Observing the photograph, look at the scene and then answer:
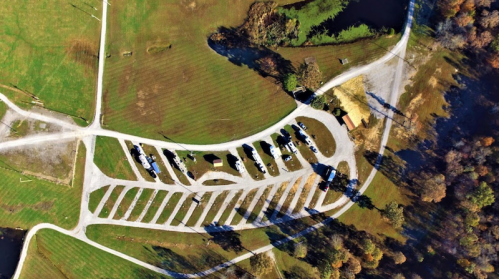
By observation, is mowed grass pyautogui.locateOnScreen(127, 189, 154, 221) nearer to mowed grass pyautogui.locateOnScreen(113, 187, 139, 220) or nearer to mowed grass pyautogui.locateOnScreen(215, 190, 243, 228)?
mowed grass pyautogui.locateOnScreen(113, 187, 139, 220)

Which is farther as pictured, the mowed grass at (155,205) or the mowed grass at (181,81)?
the mowed grass at (155,205)

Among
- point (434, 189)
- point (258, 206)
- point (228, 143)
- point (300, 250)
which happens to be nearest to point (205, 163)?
point (228, 143)

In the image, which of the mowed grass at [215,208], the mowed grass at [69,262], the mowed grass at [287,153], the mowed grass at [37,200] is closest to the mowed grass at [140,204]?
the mowed grass at [69,262]

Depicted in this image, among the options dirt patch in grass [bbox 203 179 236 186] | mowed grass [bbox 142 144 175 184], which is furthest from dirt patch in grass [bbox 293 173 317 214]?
mowed grass [bbox 142 144 175 184]

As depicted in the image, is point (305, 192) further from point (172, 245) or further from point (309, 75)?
point (172, 245)

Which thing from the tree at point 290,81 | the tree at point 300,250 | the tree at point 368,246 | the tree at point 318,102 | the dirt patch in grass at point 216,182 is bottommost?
the tree at point 300,250

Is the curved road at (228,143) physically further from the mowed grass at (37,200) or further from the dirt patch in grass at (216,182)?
the dirt patch in grass at (216,182)
